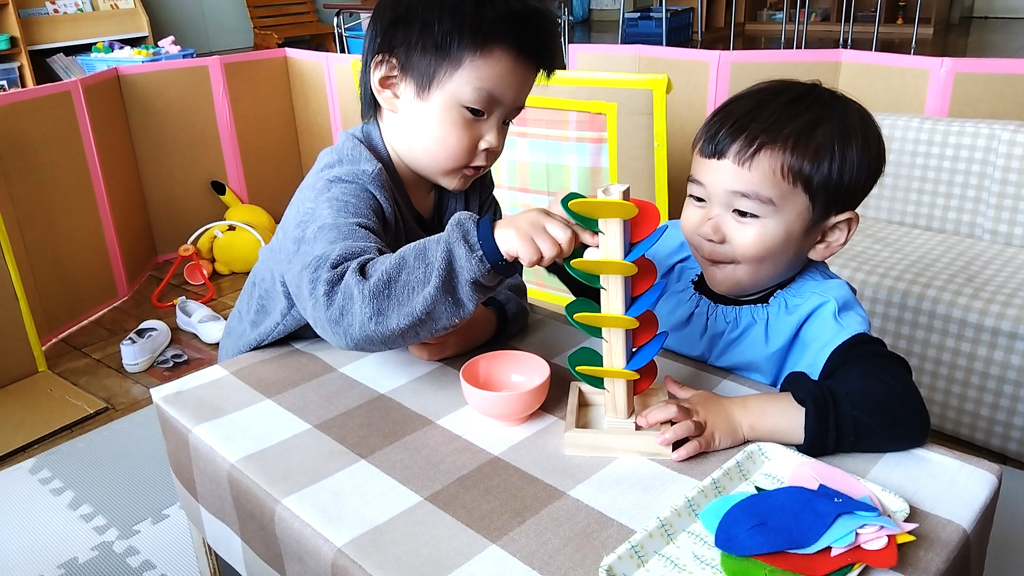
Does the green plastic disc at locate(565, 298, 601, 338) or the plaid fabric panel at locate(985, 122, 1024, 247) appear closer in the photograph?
the green plastic disc at locate(565, 298, 601, 338)

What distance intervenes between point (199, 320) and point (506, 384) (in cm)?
170

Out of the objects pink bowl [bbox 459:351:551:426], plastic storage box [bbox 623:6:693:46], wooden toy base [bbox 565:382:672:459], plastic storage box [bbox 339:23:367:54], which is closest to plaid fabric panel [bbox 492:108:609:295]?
pink bowl [bbox 459:351:551:426]

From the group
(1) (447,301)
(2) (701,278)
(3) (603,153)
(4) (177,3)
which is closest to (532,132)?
(3) (603,153)

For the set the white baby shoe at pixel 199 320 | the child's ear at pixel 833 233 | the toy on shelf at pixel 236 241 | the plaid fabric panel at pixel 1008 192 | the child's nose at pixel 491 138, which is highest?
the child's nose at pixel 491 138

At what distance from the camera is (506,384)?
0.77 metres

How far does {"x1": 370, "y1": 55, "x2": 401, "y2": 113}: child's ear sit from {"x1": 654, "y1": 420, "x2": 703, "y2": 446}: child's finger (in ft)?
1.61

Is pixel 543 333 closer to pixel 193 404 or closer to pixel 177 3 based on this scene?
pixel 193 404

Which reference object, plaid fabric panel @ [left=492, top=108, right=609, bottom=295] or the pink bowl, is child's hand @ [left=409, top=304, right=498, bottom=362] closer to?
the pink bowl

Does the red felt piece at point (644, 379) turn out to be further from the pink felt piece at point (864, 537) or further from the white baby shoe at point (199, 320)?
the white baby shoe at point (199, 320)

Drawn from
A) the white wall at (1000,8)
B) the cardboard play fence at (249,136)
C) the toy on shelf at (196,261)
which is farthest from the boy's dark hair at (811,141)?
the white wall at (1000,8)

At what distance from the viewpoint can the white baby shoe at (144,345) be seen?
2.01m

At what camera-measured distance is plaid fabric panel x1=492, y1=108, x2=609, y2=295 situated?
5.60 feet

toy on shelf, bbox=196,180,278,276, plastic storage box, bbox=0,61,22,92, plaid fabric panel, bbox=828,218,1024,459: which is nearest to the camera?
plaid fabric panel, bbox=828,218,1024,459

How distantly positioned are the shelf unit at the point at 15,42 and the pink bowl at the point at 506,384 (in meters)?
4.07
